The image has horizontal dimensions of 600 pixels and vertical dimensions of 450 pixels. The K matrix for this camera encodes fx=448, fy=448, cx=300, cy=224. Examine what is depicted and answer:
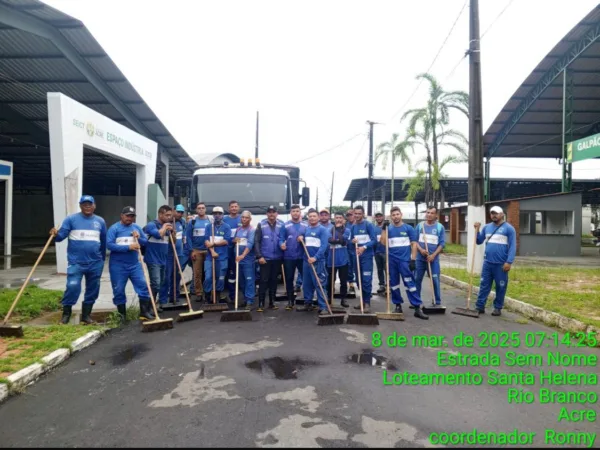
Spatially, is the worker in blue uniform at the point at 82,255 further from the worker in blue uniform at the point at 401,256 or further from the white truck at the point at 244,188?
the worker in blue uniform at the point at 401,256

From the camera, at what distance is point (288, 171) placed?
10898 mm

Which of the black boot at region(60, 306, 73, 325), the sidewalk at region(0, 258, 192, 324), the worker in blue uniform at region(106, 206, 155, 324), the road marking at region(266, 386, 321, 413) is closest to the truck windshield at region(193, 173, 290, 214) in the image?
the sidewalk at region(0, 258, 192, 324)

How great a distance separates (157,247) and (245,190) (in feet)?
9.23

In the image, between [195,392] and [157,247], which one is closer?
[195,392]

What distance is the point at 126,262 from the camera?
6.64 metres

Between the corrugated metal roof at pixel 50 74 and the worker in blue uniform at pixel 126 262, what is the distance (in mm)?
7355

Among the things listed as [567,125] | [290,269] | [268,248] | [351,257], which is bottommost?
[290,269]

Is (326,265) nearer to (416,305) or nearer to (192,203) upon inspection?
(416,305)

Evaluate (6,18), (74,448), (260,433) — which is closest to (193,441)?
(260,433)

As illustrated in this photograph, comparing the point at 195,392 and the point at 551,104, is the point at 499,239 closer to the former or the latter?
the point at 195,392

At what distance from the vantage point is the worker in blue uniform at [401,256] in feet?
24.2

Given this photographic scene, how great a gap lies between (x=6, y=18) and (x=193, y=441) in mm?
11667

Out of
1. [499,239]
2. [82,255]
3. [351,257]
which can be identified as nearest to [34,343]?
[82,255]

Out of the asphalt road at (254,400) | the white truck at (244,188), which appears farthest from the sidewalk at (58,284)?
the white truck at (244,188)
